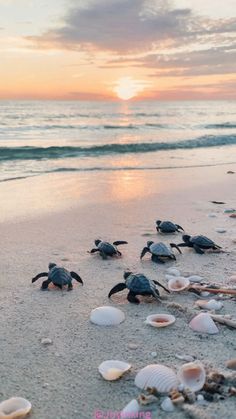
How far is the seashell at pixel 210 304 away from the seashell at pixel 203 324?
0.96 ft

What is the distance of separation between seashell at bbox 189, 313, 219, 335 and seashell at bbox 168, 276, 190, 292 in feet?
2.36

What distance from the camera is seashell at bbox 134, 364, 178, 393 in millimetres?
2785

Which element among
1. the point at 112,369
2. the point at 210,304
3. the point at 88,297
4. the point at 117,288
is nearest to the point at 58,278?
the point at 88,297

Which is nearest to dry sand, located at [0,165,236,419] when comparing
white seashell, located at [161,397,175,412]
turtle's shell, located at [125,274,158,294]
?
white seashell, located at [161,397,175,412]

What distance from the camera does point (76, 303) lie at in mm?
4266

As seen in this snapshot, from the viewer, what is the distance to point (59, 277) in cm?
452

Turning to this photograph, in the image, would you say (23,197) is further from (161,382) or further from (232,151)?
(232,151)

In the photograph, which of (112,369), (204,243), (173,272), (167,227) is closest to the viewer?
(112,369)

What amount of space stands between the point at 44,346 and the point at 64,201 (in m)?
5.67

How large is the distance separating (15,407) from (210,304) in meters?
1.99

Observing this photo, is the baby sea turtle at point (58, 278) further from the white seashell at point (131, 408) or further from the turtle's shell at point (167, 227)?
the turtle's shell at point (167, 227)

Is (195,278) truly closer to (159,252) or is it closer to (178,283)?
(178,283)

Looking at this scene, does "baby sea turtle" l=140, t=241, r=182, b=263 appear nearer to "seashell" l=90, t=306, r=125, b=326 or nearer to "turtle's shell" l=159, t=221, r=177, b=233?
"turtle's shell" l=159, t=221, r=177, b=233

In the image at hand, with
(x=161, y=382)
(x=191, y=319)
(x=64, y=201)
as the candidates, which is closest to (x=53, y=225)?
(x=64, y=201)
